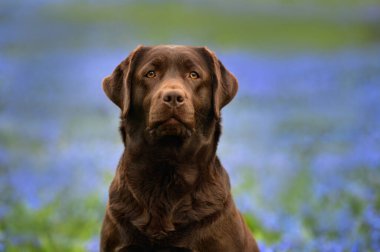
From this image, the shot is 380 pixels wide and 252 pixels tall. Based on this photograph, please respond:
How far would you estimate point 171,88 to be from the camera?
4.20m

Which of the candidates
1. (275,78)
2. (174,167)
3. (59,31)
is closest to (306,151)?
(174,167)

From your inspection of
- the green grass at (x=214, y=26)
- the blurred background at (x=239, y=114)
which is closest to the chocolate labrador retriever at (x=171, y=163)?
the blurred background at (x=239, y=114)

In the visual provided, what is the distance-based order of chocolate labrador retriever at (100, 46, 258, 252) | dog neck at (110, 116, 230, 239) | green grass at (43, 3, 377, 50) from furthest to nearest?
green grass at (43, 3, 377, 50) → dog neck at (110, 116, 230, 239) → chocolate labrador retriever at (100, 46, 258, 252)

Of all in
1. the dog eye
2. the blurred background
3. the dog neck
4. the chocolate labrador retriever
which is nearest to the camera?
the chocolate labrador retriever

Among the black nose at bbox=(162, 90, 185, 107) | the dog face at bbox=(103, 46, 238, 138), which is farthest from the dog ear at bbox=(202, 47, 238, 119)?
the black nose at bbox=(162, 90, 185, 107)

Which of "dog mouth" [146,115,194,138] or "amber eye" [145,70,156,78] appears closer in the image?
"dog mouth" [146,115,194,138]

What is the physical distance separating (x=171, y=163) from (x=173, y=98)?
50 centimetres

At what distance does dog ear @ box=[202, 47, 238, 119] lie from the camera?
14.9 ft

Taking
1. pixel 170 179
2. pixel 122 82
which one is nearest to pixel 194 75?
pixel 122 82

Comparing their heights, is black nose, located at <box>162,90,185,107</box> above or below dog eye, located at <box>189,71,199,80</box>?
below

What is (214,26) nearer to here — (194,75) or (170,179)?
(194,75)

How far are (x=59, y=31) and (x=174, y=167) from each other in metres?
18.8

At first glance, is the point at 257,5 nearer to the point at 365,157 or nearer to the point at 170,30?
the point at 170,30

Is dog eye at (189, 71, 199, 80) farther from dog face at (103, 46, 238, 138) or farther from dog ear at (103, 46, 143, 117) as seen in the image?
dog ear at (103, 46, 143, 117)
